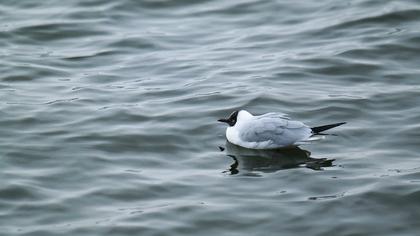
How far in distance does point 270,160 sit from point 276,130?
0.33 m

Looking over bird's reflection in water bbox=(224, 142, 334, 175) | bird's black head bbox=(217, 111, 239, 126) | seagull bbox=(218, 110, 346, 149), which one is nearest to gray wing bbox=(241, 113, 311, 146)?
seagull bbox=(218, 110, 346, 149)

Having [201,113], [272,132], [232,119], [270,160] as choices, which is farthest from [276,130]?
[201,113]

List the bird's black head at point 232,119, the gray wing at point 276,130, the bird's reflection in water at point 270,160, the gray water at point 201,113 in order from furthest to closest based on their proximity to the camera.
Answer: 1. the bird's black head at point 232,119
2. the gray wing at point 276,130
3. the bird's reflection in water at point 270,160
4. the gray water at point 201,113

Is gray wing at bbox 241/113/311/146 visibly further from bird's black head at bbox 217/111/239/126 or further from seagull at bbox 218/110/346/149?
bird's black head at bbox 217/111/239/126

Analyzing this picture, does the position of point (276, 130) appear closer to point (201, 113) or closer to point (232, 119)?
point (232, 119)

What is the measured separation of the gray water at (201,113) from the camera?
31.6 ft

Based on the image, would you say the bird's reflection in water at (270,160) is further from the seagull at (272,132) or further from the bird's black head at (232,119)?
the bird's black head at (232,119)

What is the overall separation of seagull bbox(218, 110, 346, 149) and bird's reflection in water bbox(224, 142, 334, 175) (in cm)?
9

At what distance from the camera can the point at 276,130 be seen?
11.0m

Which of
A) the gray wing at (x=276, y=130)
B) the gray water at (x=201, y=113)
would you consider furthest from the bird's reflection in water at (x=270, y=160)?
the gray wing at (x=276, y=130)

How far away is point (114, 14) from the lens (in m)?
16.8

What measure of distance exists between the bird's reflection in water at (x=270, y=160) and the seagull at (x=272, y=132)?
91 mm

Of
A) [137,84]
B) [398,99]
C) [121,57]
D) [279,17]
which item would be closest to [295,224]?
[398,99]

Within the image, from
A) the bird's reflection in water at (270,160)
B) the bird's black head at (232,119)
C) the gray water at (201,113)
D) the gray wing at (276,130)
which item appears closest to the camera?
the gray water at (201,113)
